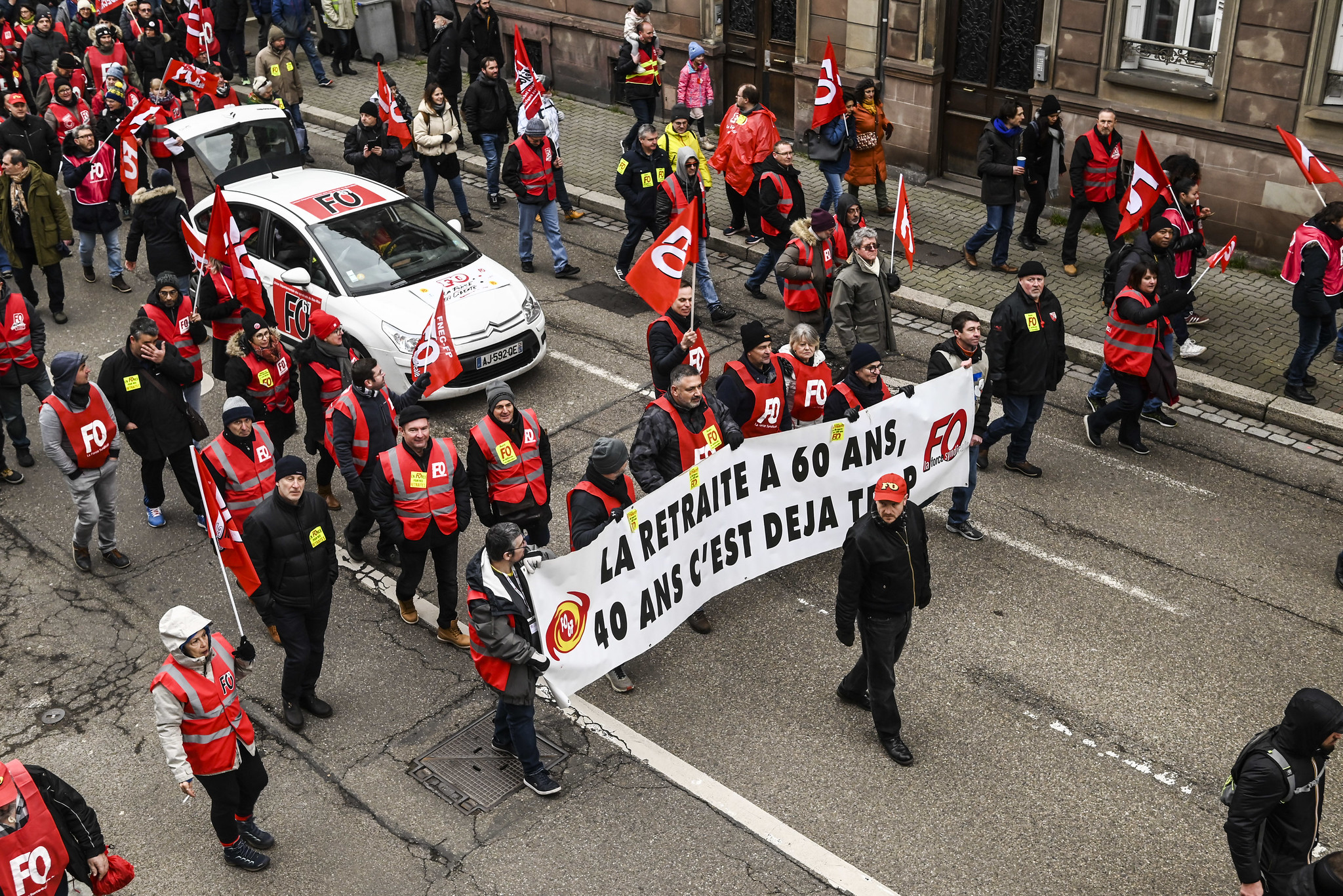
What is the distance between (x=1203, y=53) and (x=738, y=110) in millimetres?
5220

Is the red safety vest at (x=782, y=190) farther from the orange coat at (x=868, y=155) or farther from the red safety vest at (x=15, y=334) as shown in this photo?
the red safety vest at (x=15, y=334)

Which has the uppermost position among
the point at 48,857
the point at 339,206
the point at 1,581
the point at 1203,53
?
the point at 1203,53

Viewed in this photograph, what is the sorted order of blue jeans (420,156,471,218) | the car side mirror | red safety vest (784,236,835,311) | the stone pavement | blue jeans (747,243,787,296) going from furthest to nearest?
1. blue jeans (420,156,471,218)
2. blue jeans (747,243,787,296)
3. the stone pavement
4. the car side mirror
5. red safety vest (784,236,835,311)

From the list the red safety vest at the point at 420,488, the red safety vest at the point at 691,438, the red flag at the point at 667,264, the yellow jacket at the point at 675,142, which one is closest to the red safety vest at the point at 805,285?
the red flag at the point at 667,264

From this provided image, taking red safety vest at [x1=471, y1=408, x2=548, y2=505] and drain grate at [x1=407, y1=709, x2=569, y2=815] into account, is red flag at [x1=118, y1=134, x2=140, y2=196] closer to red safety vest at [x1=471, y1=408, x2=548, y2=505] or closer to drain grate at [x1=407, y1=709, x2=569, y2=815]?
red safety vest at [x1=471, y1=408, x2=548, y2=505]

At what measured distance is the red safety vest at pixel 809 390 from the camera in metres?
9.54

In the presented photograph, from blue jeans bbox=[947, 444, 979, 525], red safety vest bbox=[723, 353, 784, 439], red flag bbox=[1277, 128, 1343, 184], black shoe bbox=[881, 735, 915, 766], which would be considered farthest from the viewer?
red flag bbox=[1277, 128, 1343, 184]

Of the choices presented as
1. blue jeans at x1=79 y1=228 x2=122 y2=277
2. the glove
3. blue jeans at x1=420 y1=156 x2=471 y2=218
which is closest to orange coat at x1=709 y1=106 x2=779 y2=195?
blue jeans at x1=420 y1=156 x2=471 y2=218

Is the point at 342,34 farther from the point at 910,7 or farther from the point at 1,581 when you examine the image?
the point at 1,581

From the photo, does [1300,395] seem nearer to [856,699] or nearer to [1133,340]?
[1133,340]

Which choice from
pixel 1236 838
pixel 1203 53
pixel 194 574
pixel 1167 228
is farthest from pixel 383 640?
pixel 1203 53

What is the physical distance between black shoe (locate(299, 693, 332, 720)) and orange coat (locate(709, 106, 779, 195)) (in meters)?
8.78

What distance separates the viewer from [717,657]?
333 inches

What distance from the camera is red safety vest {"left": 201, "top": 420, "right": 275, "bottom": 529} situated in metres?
Result: 8.53
